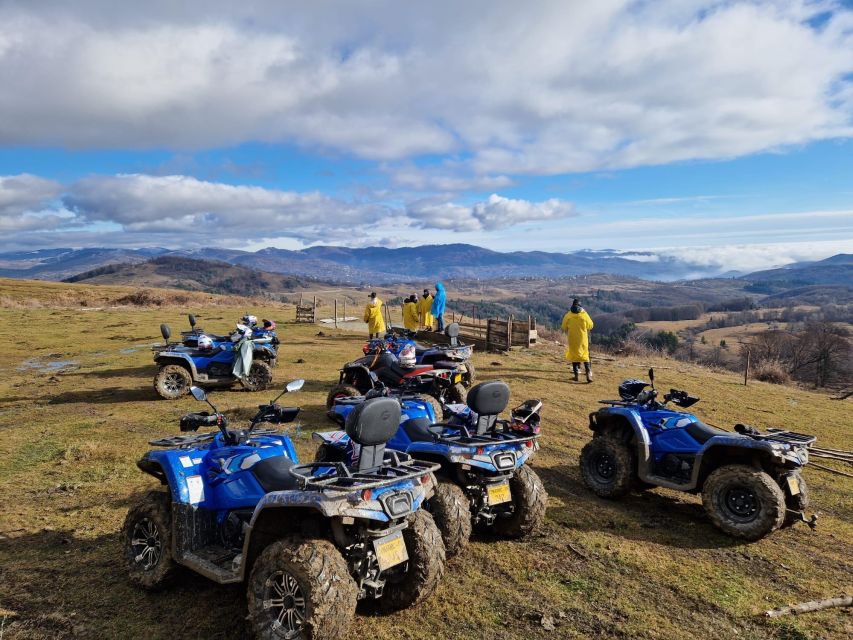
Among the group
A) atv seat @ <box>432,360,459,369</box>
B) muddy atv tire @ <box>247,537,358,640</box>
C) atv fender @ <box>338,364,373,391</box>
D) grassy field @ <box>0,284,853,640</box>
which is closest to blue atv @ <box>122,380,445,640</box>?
muddy atv tire @ <box>247,537,358,640</box>

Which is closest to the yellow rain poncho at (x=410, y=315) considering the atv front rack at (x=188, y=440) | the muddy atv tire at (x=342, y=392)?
the muddy atv tire at (x=342, y=392)

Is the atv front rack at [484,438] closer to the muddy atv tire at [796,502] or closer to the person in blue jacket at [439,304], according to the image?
the muddy atv tire at [796,502]

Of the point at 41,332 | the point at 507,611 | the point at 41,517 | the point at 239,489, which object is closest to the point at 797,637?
the point at 507,611

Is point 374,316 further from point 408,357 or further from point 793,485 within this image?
point 793,485

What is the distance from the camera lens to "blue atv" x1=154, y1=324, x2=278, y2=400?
40.4ft

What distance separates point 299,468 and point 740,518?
4.99 m

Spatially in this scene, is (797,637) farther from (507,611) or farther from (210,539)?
(210,539)

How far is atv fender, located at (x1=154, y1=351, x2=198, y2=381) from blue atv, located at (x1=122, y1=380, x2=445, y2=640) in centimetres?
788

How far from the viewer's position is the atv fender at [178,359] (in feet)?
41.2

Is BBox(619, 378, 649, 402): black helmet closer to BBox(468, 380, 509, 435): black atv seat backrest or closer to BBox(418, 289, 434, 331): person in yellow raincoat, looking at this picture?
Answer: BBox(468, 380, 509, 435): black atv seat backrest

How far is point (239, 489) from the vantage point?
4.73 metres

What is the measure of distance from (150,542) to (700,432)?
245 inches

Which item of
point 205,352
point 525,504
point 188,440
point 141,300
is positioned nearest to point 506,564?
point 525,504

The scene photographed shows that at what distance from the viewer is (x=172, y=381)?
40.5ft
